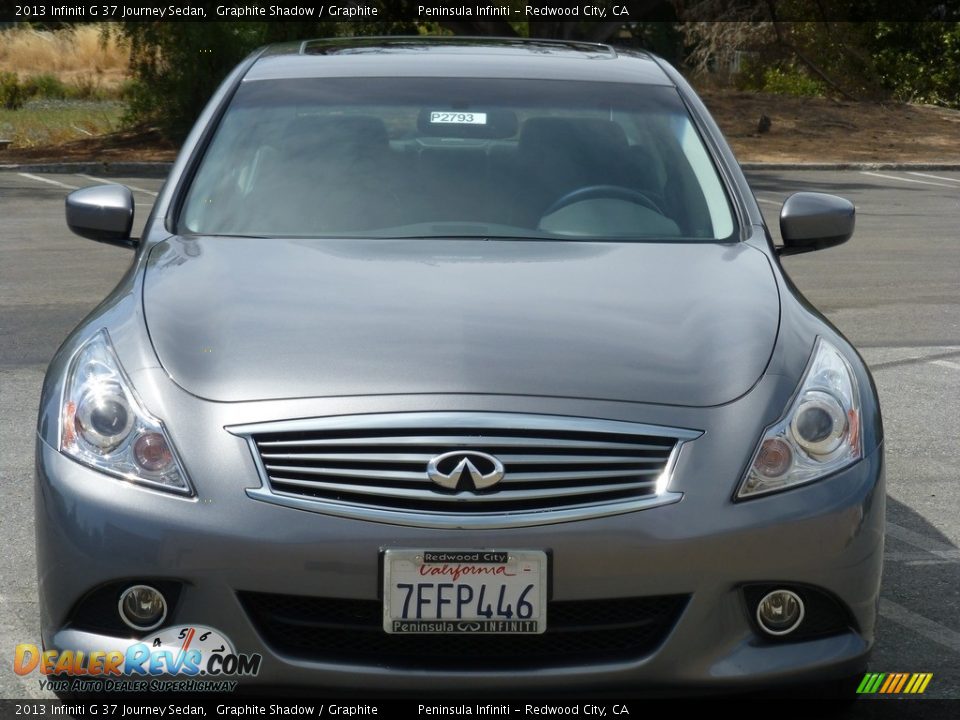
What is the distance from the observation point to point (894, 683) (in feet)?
11.5

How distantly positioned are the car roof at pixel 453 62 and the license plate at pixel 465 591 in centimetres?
223

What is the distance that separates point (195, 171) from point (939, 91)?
33.9m

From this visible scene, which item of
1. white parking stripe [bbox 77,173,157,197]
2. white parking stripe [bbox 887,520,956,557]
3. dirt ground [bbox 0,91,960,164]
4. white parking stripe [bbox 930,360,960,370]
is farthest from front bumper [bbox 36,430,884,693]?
dirt ground [bbox 0,91,960,164]

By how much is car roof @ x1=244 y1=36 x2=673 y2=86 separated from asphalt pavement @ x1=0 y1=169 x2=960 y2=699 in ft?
5.73

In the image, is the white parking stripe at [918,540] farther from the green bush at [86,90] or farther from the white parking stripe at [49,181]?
the green bush at [86,90]

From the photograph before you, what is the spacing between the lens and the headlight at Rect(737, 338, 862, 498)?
289 centimetres

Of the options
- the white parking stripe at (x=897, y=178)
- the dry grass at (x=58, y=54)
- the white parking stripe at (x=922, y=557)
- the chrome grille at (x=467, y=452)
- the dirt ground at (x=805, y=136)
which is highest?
the chrome grille at (x=467, y=452)

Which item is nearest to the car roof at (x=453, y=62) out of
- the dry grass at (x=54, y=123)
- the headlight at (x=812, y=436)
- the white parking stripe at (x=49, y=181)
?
the headlight at (x=812, y=436)

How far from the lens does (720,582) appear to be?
9.16 ft

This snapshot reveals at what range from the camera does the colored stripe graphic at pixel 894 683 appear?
345 cm

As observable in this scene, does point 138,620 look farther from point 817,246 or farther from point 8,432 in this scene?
point 8,432

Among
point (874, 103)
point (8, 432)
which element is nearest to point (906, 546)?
point (8, 432)

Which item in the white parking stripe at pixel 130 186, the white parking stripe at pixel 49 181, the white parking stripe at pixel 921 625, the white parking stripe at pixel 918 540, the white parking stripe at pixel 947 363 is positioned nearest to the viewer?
the white parking stripe at pixel 921 625

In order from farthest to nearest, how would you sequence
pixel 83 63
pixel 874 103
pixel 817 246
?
pixel 83 63 → pixel 874 103 → pixel 817 246
